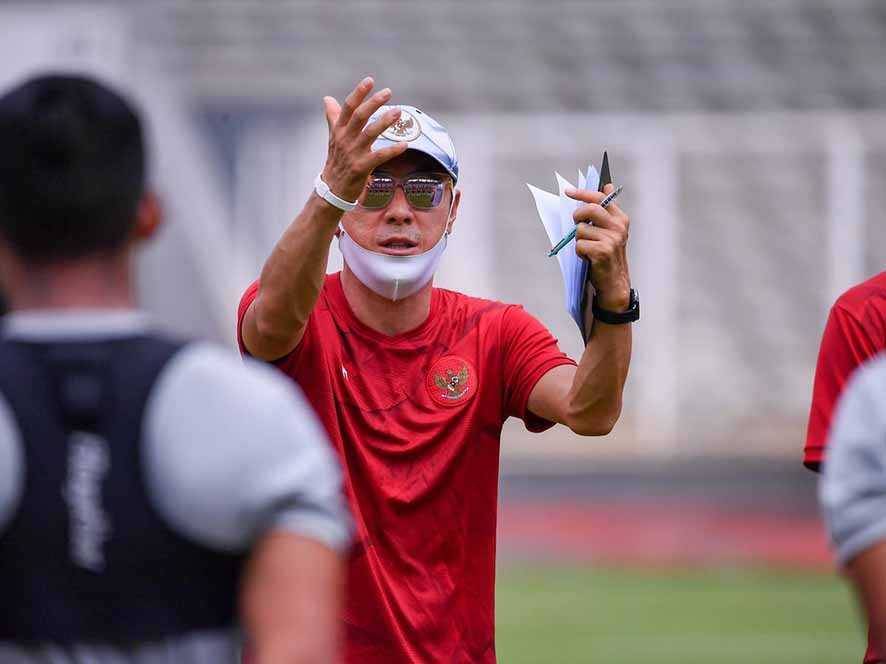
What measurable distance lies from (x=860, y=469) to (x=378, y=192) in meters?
1.91

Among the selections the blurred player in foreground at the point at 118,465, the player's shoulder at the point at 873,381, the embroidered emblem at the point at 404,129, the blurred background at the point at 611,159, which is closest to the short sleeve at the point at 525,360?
the embroidered emblem at the point at 404,129

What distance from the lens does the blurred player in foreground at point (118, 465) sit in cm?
Answer: 218

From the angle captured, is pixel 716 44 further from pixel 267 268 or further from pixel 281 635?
pixel 281 635

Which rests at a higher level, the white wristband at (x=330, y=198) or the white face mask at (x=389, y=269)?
the white wristband at (x=330, y=198)

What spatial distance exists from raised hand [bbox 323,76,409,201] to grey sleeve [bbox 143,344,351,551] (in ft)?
4.40

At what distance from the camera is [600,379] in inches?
149

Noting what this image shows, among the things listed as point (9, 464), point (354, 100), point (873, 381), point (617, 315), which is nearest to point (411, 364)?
point (617, 315)

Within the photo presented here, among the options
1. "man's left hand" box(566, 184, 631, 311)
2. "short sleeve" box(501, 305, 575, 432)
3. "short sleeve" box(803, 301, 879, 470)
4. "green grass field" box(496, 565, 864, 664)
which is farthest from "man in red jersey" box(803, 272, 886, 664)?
"green grass field" box(496, 565, 864, 664)

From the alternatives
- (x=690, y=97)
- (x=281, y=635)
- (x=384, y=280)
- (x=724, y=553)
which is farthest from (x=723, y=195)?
(x=281, y=635)

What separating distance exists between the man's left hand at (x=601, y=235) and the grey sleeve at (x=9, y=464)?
1660mm

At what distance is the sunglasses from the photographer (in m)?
4.03

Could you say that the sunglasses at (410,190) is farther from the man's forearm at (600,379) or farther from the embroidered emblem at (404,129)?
the man's forearm at (600,379)

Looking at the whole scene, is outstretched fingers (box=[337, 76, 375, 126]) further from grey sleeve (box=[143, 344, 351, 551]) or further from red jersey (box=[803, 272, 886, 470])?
grey sleeve (box=[143, 344, 351, 551])

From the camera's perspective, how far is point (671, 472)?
15711 mm
